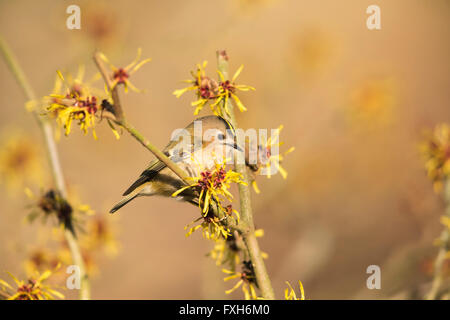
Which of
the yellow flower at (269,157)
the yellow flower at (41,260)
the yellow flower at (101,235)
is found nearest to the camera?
the yellow flower at (269,157)

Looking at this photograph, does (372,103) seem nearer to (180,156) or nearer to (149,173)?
(180,156)

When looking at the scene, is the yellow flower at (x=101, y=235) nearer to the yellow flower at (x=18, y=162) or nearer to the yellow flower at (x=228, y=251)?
the yellow flower at (x=18, y=162)

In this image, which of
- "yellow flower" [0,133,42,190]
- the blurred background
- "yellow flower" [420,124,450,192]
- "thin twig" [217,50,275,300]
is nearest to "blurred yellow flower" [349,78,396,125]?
the blurred background

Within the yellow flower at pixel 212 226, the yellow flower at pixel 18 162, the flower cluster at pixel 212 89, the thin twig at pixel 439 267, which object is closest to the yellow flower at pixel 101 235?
the yellow flower at pixel 18 162

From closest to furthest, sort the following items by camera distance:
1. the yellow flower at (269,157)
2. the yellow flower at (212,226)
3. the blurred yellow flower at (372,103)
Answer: the yellow flower at (212,226), the yellow flower at (269,157), the blurred yellow flower at (372,103)
